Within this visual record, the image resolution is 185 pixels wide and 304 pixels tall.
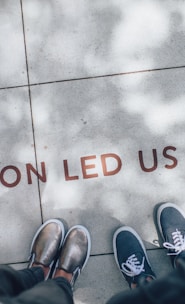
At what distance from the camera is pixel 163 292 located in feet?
6.21

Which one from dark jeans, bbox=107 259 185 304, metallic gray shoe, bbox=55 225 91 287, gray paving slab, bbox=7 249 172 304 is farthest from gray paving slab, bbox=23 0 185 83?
dark jeans, bbox=107 259 185 304

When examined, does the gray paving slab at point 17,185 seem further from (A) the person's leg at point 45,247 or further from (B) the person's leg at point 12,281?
(B) the person's leg at point 12,281

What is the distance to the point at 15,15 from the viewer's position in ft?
9.82

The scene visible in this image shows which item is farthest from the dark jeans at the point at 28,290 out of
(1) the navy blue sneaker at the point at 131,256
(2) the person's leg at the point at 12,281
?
(1) the navy blue sneaker at the point at 131,256

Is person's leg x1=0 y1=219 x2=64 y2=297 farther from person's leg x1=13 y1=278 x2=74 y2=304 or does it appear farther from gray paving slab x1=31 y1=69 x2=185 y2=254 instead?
person's leg x1=13 y1=278 x2=74 y2=304

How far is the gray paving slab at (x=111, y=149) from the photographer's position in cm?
291

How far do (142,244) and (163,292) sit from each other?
3.32 feet

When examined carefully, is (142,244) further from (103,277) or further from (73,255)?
(73,255)

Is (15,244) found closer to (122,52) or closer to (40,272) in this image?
(40,272)

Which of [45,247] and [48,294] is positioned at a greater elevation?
[45,247]

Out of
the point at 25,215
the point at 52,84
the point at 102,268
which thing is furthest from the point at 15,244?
the point at 52,84

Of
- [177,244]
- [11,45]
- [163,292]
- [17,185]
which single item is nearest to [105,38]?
[11,45]

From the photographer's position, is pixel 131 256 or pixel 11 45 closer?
pixel 131 256

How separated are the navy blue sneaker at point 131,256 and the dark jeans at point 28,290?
48 centimetres
